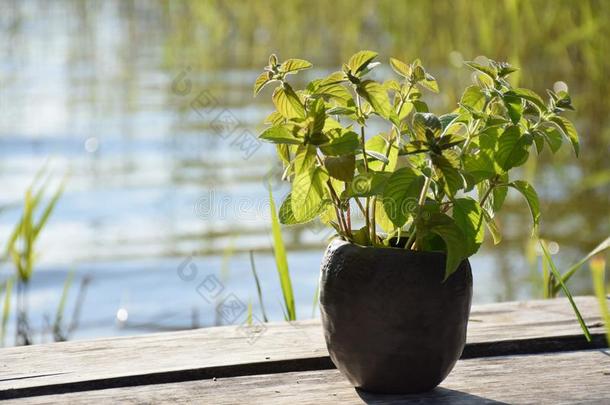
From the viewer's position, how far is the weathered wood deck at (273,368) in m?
1.22

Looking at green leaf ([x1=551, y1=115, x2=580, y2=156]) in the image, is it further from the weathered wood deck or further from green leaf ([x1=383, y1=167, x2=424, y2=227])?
the weathered wood deck

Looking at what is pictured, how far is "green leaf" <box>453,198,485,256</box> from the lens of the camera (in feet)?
3.69

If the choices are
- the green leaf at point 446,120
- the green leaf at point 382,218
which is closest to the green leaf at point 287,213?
the green leaf at point 382,218

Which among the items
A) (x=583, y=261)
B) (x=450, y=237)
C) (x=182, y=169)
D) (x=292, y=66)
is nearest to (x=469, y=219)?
(x=450, y=237)

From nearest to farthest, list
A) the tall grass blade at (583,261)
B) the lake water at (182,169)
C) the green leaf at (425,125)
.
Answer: the green leaf at (425,125)
the tall grass blade at (583,261)
the lake water at (182,169)

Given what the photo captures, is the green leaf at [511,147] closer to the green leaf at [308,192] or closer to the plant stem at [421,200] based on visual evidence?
the plant stem at [421,200]

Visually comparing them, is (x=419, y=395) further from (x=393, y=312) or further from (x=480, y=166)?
(x=480, y=166)

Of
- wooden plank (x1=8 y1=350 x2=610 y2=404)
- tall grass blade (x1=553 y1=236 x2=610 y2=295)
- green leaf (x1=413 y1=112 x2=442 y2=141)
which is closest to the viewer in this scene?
green leaf (x1=413 y1=112 x2=442 y2=141)

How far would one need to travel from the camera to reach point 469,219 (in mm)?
1135

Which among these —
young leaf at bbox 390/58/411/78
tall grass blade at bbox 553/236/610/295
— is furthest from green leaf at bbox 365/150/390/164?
tall grass blade at bbox 553/236/610/295

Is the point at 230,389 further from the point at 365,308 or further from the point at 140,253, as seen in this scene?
the point at 140,253

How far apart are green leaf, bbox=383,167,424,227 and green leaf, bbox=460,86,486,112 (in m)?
0.13

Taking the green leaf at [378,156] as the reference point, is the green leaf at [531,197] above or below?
below

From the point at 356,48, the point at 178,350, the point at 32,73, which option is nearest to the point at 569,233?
the point at 178,350
